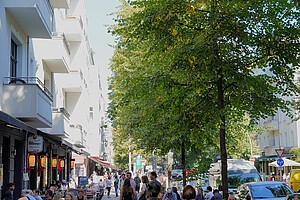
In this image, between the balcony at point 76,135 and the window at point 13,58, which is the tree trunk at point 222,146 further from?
the balcony at point 76,135

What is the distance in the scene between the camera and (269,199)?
58.5 ft

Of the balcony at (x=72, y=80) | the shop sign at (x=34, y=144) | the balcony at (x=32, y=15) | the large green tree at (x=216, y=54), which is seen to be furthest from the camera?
the balcony at (x=72, y=80)

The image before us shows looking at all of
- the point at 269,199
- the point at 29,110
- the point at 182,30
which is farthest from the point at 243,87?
the point at 29,110

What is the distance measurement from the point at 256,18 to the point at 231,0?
2.79 ft

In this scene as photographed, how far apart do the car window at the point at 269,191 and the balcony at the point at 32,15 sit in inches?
380

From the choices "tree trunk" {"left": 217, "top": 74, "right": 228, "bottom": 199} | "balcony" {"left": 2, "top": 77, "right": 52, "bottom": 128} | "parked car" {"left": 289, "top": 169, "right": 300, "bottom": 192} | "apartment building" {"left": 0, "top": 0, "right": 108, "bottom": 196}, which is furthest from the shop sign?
"parked car" {"left": 289, "top": 169, "right": 300, "bottom": 192}

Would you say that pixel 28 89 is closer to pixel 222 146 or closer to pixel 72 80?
pixel 222 146

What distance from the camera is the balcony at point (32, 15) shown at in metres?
17.1

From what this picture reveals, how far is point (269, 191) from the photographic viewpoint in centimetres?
1848

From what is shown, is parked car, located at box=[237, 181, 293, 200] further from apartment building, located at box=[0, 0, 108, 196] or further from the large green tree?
apartment building, located at box=[0, 0, 108, 196]

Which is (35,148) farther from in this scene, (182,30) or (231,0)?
(231,0)

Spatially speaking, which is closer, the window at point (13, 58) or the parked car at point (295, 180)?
the window at point (13, 58)

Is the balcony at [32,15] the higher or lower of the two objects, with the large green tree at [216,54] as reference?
higher

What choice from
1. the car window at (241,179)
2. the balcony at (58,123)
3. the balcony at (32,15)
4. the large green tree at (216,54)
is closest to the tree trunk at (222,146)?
the large green tree at (216,54)
